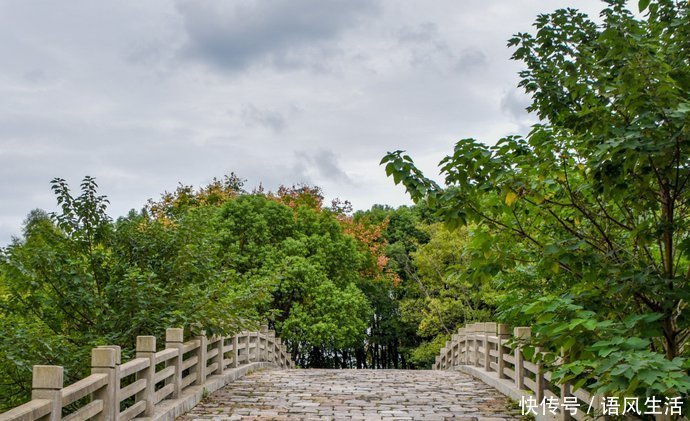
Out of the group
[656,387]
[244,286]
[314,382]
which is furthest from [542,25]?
[314,382]

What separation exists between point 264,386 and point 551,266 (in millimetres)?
8940

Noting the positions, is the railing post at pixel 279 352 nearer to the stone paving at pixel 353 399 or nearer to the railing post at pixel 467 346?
the stone paving at pixel 353 399

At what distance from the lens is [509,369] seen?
1170cm

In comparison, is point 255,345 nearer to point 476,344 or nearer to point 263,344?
point 263,344

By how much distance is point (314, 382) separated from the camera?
1313cm

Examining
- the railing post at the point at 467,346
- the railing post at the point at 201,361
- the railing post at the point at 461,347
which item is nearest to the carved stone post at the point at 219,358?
the railing post at the point at 201,361

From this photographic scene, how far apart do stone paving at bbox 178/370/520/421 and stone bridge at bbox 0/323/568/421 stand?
0.02 meters

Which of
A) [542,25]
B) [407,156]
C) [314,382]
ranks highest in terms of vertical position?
[542,25]

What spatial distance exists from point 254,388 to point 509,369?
187 inches

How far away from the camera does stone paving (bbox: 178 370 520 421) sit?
30.3 feet

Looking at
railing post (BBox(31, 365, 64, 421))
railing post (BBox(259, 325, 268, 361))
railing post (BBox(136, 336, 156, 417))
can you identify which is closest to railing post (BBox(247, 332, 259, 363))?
railing post (BBox(259, 325, 268, 361))

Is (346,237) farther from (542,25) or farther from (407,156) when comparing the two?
(407,156)

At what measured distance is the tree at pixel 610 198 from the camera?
363 centimetres

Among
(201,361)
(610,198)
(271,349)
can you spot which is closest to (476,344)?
(201,361)
